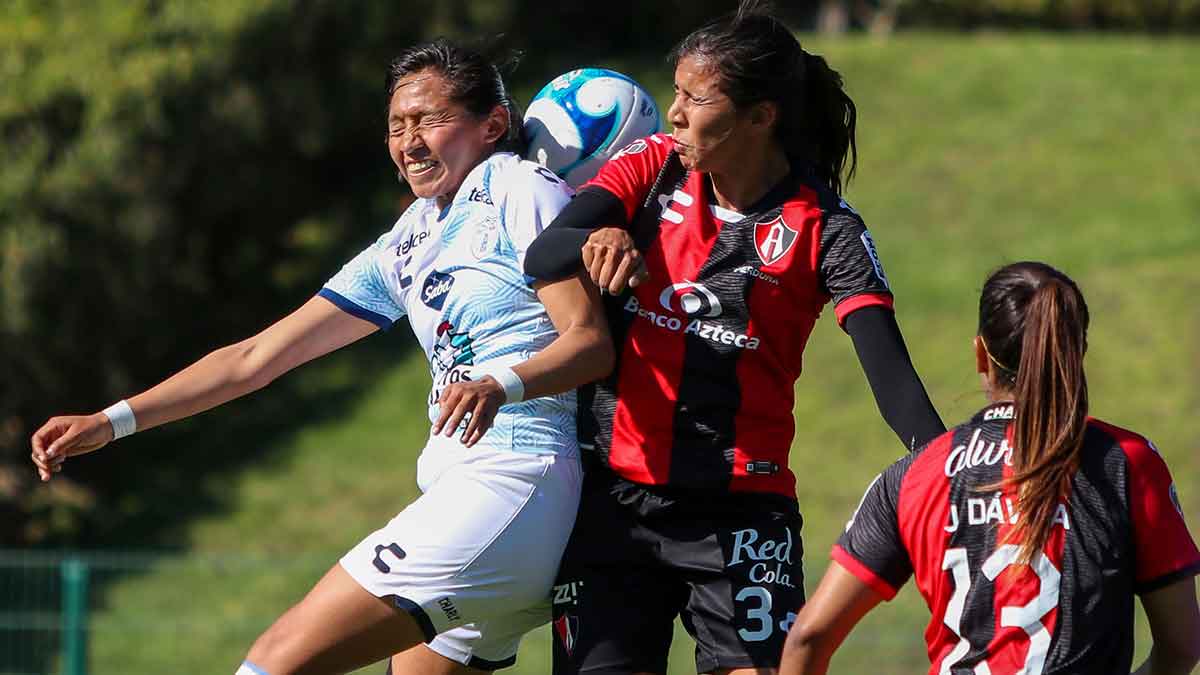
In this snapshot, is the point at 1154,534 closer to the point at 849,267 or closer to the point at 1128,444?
the point at 1128,444

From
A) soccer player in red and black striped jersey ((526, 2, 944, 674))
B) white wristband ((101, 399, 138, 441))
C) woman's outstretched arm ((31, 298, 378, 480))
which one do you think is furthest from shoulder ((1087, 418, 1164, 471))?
white wristband ((101, 399, 138, 441))

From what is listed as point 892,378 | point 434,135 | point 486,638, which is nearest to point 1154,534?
point 892,378

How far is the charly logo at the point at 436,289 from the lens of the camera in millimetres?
3998

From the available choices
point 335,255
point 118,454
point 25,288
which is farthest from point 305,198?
point 25,288

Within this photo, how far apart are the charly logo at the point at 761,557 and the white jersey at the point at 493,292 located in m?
0.45

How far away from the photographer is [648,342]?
3828 mm

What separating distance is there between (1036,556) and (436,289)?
1.62 m

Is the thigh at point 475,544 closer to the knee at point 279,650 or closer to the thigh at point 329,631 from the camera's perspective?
the thigh at point 329,631

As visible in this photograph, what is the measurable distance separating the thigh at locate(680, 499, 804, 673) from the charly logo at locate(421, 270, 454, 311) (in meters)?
0.83

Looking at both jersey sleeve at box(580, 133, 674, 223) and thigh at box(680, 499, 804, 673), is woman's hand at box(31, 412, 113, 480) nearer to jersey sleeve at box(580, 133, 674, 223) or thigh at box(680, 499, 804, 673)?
jersey sleeve at box(580, 133, 674, 223)

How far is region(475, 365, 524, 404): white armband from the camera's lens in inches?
136

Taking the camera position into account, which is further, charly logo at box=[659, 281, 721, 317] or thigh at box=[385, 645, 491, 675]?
thigh at box=[385, 645, 491, 675]

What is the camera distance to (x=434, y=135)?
160 inches

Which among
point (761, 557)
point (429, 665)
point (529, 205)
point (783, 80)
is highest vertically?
point (783, 80)
